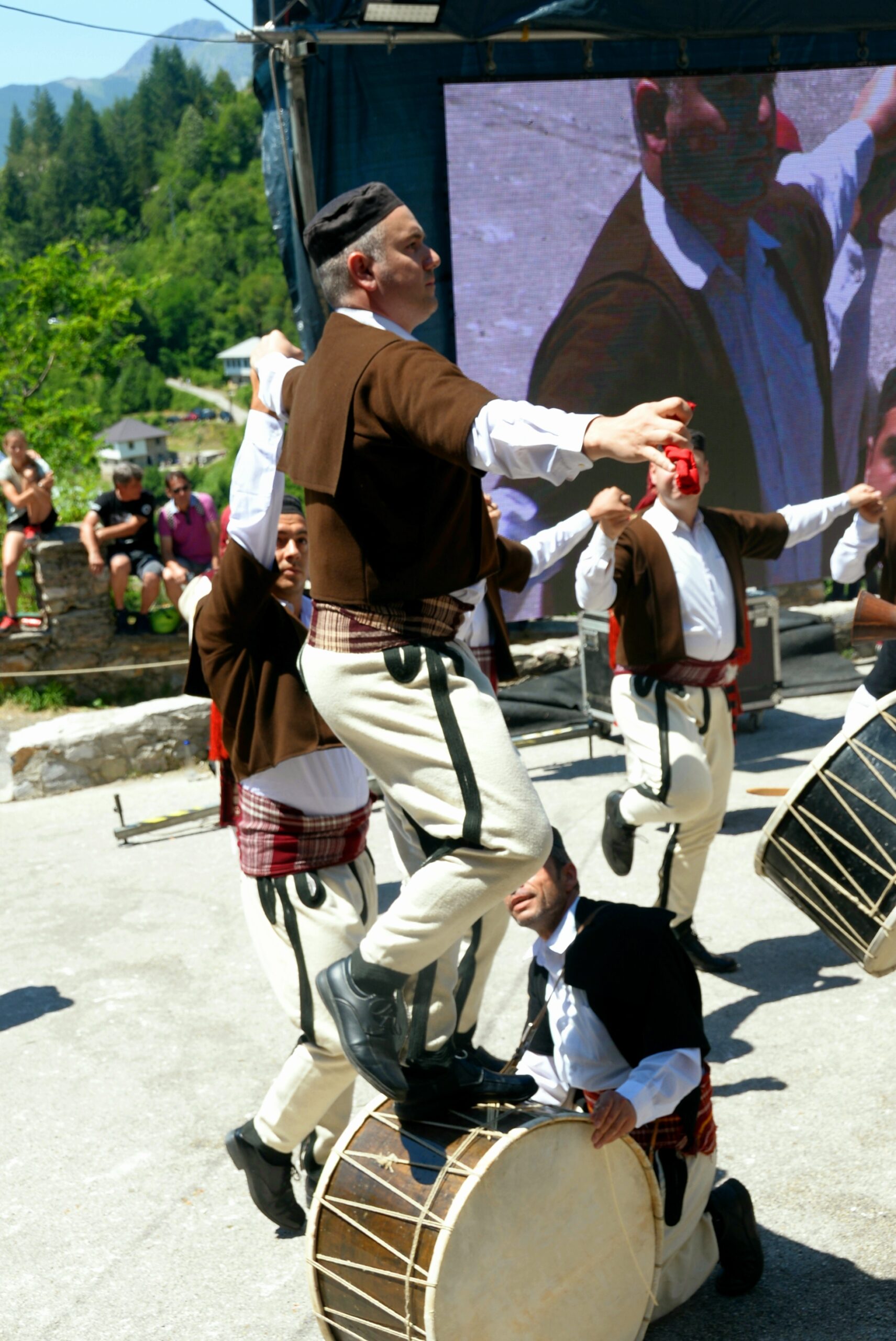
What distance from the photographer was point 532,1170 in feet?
8.54

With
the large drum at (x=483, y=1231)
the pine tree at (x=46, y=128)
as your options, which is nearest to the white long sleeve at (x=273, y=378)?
the large drum at (x=483, y=1231)

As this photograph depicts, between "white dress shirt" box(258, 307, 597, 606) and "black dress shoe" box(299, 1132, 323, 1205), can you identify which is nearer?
"white dress shirt" box(258, 307, 597, 606)

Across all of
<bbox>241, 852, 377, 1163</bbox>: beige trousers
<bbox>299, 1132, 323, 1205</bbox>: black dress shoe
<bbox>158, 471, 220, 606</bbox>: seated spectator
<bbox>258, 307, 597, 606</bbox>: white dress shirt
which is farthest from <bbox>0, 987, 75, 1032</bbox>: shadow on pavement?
<bbox>158, 471, 220, 606</bbox>: seated spectator

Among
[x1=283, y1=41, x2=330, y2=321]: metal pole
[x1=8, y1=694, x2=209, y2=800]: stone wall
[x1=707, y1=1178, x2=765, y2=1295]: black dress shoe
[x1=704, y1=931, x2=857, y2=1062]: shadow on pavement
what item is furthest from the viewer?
[x1=8, y1=694, x2=209, y2=800]: stone wall

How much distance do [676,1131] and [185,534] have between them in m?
7.31

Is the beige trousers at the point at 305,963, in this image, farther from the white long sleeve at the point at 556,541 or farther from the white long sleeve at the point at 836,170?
the white long sleeve at the point at 836,170

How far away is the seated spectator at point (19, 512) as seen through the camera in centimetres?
930

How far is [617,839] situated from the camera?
16.7 feet

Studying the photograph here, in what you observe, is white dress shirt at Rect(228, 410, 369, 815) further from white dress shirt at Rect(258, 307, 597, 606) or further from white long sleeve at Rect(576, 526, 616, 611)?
white long sleeve at Rect(576, 526, 616, 611)

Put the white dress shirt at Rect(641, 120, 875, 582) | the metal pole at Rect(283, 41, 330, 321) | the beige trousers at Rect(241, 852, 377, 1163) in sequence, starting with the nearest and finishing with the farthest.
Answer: the beige trousers at Rect(241, 852, 377, 1163) → the metal pole at Rect(283, 41, 330, 321) → the white dress shirt at Rect(641, 120, 875, 582)

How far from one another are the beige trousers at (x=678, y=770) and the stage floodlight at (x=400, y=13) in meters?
4.06

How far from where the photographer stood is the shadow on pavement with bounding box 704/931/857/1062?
4.38 meters

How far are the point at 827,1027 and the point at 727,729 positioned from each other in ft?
3.76

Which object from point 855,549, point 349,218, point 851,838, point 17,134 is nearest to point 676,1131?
point 851,838
